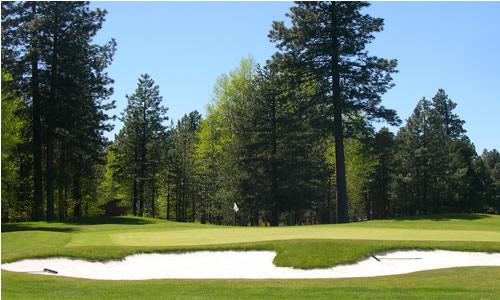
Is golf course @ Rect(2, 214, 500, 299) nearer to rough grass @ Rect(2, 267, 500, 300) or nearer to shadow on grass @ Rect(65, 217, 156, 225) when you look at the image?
rough grass @ Rect(2, 267, 500, 300)

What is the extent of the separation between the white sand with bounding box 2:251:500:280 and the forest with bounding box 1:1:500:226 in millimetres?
20083

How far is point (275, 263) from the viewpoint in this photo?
62.9 ft

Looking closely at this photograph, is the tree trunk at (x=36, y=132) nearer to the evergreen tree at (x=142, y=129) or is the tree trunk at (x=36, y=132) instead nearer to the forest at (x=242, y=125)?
the forest at (x=242, y=125)

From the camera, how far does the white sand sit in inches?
710

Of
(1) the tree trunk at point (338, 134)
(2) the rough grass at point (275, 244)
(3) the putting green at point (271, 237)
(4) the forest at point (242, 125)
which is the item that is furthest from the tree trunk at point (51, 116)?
(1) the tree trunk at point (338, 134)

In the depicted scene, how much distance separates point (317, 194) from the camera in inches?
1965

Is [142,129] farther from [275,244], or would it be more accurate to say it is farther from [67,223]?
[275,244]

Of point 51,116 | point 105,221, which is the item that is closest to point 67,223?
point 105,221

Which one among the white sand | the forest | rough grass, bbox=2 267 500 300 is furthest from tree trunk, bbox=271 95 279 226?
rough grass, bbox=2 267 500 300

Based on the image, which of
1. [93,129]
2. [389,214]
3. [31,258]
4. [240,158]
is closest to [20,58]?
[93,129]

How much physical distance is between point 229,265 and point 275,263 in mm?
1667

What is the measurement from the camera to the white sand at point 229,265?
18031 millimetres

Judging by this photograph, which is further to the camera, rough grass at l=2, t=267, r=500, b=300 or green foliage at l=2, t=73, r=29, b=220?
green foliage at l=2, t=73, r=29, b=220

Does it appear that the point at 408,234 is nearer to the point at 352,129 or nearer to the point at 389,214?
the point at 352,129
